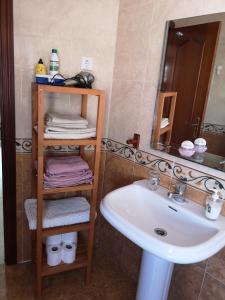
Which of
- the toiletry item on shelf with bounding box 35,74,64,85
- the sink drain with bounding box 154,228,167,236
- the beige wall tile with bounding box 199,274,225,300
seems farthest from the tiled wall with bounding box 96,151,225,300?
the toiletry item on shelf with bounding box 35,74,64,85

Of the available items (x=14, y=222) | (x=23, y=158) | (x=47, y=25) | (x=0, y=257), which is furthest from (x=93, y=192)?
(x=47, y=25)

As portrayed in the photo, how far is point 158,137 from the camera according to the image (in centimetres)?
152

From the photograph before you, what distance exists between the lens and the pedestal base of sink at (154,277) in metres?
1.22

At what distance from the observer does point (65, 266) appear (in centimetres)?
169

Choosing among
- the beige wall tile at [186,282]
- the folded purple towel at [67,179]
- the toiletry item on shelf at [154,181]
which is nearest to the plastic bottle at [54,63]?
the folded purple towel at [67,179]

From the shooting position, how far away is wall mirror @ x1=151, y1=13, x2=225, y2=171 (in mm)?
1219

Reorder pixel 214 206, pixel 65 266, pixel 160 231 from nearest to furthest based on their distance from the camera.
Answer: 1. pixel 214 206
2. pixel 160 231
3. pixel 65 266

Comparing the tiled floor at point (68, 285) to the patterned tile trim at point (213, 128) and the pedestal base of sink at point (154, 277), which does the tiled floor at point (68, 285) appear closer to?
the pedestal base of sink at point (154, 277)

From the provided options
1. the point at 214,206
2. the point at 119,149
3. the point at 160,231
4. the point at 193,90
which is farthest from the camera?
the point at 119,149

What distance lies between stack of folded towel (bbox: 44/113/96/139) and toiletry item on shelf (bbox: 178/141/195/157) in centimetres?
A: 53

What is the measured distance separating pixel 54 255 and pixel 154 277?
72 cm

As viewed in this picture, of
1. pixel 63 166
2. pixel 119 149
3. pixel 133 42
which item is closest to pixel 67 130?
pixel 63 166

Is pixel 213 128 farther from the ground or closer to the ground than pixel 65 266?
farther from the ground

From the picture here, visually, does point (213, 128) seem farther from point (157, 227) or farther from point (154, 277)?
point (154, 277)
